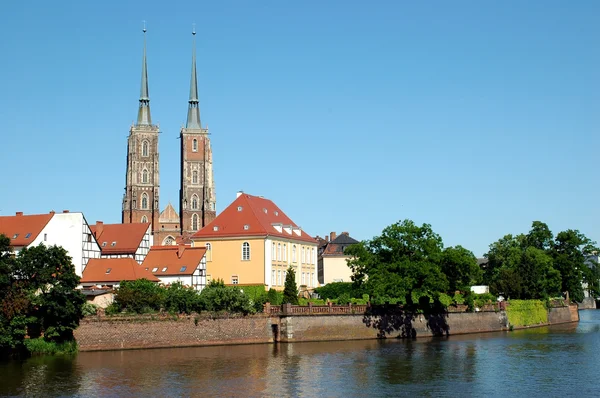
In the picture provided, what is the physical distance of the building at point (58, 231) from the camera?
73.9 metres

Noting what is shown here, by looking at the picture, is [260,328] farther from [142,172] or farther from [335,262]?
[142,172]

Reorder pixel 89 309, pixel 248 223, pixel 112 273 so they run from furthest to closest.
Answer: pixel 248 223 < pixel 112 273 < pixel 89 309

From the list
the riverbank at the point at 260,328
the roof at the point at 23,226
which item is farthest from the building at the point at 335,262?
the roof at the point at 23,226

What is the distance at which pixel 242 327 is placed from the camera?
64.0 m

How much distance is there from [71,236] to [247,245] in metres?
18.1

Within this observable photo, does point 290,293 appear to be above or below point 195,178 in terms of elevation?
below

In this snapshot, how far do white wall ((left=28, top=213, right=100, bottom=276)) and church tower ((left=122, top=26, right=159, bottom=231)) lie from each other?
212 ft

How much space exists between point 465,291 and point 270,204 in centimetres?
2576

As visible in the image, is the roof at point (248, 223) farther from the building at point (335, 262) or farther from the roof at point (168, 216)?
the roof at point (168, 216)

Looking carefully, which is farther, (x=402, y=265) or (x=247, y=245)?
(x=247, y=245)

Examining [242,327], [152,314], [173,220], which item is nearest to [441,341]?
[242,327]

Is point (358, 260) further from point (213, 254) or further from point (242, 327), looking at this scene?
point (213, 254)

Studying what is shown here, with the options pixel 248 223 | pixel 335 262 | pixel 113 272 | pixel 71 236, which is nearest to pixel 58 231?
pixel 71 236

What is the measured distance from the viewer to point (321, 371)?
47.4 m
